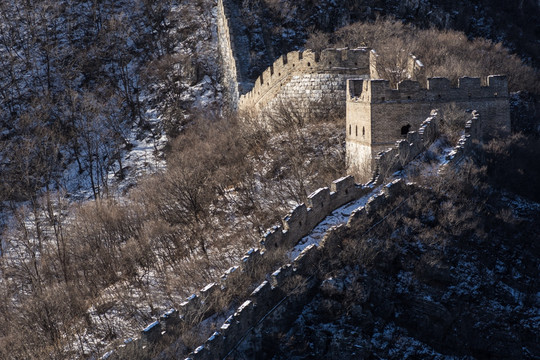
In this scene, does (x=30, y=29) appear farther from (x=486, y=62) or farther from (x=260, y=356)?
(x=260, y=356)

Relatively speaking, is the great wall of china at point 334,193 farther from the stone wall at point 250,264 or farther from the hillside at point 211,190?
the hillside at point 211,190

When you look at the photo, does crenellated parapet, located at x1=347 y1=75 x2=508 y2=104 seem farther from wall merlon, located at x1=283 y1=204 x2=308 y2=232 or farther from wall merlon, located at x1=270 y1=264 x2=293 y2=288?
wall merlon, located at x1=270 y1=264 x2=293 y2=288

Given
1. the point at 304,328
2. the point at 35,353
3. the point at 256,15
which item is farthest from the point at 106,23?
the point at 304,328

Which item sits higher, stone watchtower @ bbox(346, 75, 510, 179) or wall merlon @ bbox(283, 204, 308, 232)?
stone watchtower @ bbox(346, 75, 510, 179)

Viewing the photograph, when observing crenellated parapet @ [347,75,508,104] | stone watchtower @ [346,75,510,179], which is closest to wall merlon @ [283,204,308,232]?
stone watchtower @ [346,75,510,179]

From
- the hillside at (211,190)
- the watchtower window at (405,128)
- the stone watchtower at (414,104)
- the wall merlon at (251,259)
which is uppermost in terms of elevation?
the stone watchtower at (414,104)

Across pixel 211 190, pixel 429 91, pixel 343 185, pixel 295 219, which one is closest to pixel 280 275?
pixel 295 219

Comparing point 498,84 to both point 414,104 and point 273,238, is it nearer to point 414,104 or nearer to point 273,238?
point 414,104

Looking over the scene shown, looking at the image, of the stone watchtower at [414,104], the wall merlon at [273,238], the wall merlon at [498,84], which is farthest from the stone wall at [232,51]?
the wall merlon at [273,238]

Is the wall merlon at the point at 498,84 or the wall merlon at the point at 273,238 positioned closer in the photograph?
the wall merlon at the point at 273,238
